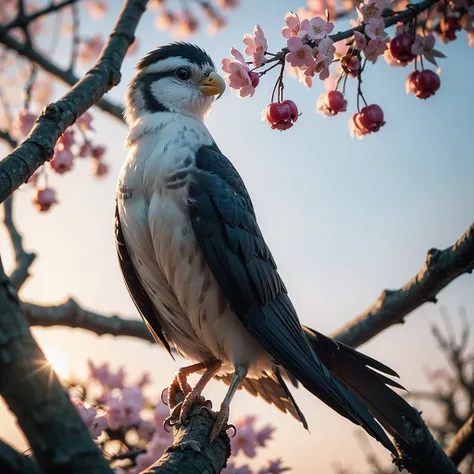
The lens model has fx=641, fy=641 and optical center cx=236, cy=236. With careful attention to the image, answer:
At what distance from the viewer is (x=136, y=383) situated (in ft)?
16.4

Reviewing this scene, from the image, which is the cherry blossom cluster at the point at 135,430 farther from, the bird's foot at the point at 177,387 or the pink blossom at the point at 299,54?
the pink blossom at the point at 299,54

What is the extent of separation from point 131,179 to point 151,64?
109 cm

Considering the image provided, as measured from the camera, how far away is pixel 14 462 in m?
1.14

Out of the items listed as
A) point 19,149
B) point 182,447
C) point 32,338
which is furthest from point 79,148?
point 32,338

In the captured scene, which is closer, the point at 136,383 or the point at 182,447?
the point at 182,447

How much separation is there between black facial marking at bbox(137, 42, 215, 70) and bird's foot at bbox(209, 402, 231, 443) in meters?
2.06

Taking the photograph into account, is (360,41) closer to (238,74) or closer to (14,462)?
(238,74)

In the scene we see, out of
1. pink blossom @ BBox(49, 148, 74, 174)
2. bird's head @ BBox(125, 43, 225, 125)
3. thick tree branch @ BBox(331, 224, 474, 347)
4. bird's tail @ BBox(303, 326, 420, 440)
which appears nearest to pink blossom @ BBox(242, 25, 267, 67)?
bird's head @ BBox(125, 43, 225, 125)

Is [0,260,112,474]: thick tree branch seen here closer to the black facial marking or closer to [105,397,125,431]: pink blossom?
[105,397,125,431]: pink blossom

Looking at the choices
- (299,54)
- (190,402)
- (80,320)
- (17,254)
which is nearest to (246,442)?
(80,320)

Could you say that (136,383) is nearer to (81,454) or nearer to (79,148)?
(79,148)

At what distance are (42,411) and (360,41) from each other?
2.12 metres

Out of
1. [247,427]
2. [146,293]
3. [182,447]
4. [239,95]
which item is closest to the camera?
[182,447]

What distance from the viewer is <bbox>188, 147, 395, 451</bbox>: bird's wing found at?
288cm
